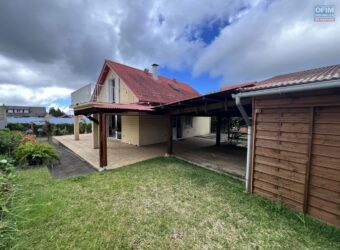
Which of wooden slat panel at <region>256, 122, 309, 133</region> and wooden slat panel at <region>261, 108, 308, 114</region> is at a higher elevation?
wooden slat panel at <region>261, 108, 308, 114</region>

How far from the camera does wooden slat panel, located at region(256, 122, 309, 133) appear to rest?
310 centimetres

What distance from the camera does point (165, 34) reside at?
10.9 m

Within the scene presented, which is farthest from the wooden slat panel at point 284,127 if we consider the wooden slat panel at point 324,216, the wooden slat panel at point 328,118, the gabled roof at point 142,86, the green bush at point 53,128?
the green bush at point 53,128

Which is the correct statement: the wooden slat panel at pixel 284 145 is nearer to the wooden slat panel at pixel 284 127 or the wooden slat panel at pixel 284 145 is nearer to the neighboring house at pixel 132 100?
the wooden slat panel at pixel 284 127

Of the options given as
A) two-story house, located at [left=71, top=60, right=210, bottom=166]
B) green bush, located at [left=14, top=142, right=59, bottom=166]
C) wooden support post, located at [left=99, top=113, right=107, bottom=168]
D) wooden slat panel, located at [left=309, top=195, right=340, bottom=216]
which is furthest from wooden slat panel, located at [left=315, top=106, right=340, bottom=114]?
green bush, located at [left=14, top=142, right=59, bottom=166]

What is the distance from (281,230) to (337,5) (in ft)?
23.5

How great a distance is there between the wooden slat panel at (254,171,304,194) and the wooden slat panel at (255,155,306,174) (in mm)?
284

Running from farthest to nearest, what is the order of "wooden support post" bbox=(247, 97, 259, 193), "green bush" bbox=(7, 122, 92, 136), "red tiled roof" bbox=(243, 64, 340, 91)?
"green bush" bbox=(7, 122, 92, 136)
"wooden support post" bbox=(247, 97, 259, 193)
"red tiled roof" bbox=(243, 64, 340, 91)

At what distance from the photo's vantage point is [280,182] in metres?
3.44

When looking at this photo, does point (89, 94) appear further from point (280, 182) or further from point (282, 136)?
point (280, 182)

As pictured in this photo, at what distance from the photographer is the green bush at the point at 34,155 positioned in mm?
6078

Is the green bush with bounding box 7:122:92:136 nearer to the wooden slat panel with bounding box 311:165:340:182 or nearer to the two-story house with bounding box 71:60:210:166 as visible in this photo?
the two-story house with bounding box 71:60:210:166

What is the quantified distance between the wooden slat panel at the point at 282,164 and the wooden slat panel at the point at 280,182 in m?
0.28

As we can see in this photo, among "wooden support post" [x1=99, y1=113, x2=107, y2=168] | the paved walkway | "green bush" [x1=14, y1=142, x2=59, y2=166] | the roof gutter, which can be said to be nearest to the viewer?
the roof gutter
